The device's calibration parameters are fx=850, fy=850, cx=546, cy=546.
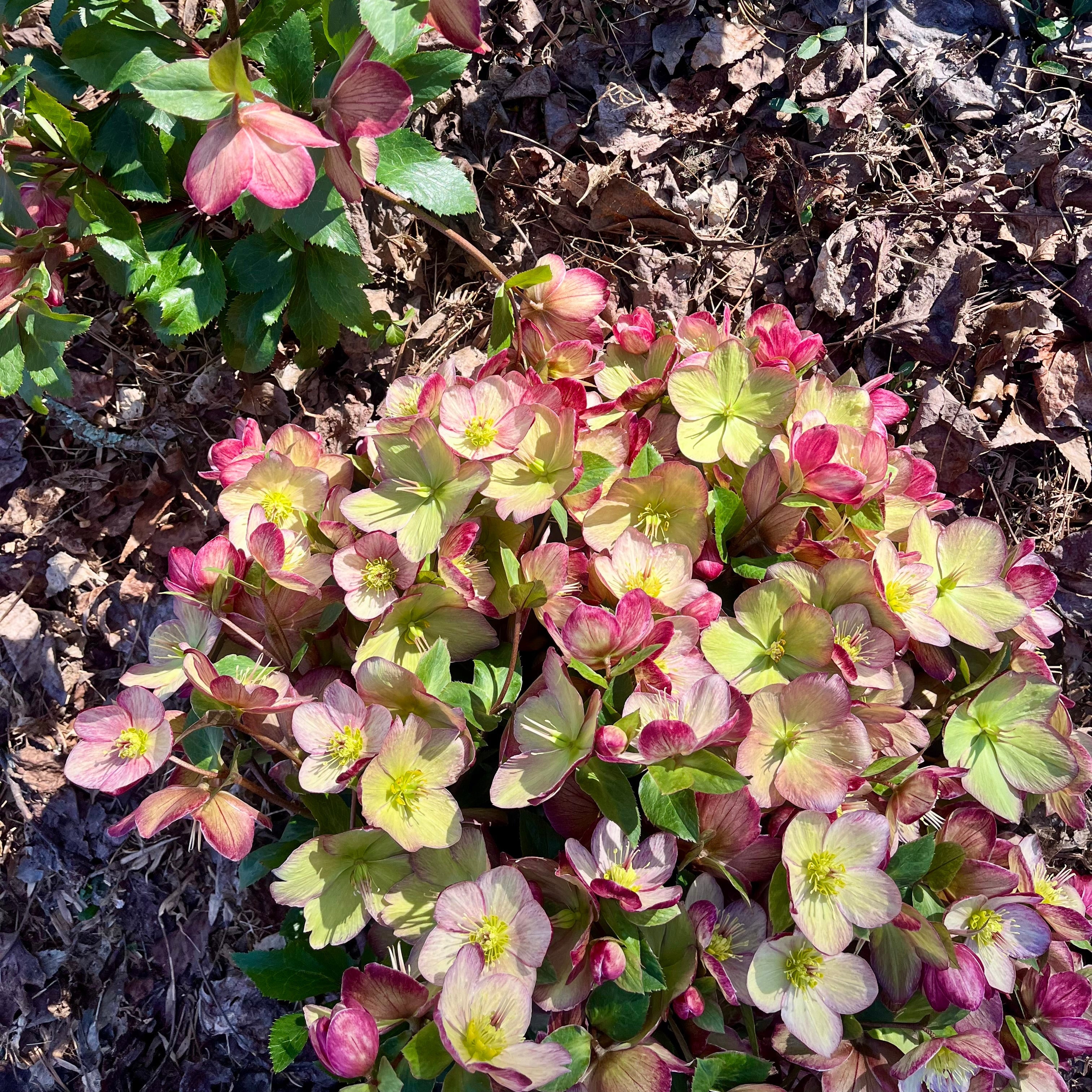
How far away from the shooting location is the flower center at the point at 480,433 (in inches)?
38.4

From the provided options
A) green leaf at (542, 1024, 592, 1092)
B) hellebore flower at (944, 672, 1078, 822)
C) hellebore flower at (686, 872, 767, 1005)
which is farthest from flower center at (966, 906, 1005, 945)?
green leaf at (542, 1024, 592, 1092)

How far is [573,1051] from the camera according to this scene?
830 mm

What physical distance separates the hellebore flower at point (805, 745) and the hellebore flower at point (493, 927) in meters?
0.26

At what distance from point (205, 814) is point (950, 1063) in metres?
0.83

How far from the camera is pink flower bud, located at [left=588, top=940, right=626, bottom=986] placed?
830mm

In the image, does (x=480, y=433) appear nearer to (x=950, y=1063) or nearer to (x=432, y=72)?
(x=432, y=72)

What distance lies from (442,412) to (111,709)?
49cm

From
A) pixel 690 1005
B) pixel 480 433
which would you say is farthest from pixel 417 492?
pixel 690 1005

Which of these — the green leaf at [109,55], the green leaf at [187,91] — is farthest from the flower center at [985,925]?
the green leaf at [109,55]

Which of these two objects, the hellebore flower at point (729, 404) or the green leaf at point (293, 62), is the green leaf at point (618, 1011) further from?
the green leaf at point (293, 62)

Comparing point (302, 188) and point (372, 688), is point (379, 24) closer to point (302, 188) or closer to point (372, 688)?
point (302, 188)

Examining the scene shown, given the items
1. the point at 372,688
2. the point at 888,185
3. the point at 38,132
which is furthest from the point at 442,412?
the point at 888,185

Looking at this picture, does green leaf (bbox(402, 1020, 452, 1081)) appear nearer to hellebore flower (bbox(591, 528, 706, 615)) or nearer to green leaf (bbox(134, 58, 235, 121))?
hellebore flower (bbox(591, 528, 706, 615))

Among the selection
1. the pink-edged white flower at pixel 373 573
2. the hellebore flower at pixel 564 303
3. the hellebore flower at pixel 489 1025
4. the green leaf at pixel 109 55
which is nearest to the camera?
the hellebore flower at pixel 489 1025
